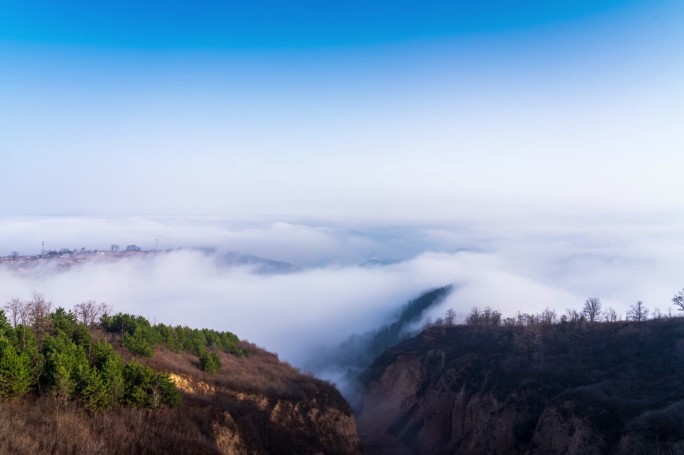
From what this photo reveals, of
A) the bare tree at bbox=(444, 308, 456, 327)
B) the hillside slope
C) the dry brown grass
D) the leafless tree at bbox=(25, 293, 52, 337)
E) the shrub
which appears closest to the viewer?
the dry brown grass

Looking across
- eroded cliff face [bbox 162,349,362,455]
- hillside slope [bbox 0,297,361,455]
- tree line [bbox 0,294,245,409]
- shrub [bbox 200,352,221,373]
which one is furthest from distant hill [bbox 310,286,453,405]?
tree line [bbox 0,294,245,409]

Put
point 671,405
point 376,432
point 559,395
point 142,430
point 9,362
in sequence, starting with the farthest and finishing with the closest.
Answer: point 376,432, point 559,395, point 671,405, point 142,430, point 9,362

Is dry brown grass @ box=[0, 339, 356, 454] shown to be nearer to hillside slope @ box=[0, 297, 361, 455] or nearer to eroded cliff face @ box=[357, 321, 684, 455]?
hillside slope @ box=[0, 297, 361, 455]

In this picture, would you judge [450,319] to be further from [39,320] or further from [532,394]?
[39,320]

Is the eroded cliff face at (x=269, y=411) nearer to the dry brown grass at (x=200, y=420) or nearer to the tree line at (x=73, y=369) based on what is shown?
the dry brown grass at (x=200, y=420)

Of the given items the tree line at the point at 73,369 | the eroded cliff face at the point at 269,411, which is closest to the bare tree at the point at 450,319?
the eroded cliff face at the point at 269,411

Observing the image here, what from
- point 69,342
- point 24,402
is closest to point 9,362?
point 24,402

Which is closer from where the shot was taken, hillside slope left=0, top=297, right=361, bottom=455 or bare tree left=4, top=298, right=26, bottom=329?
hillside slope left=0, top=297, right=361, bottom=455

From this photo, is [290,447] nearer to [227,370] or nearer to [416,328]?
[227,370]

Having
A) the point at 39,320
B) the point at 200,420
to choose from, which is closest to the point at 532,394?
the point at 200,420
